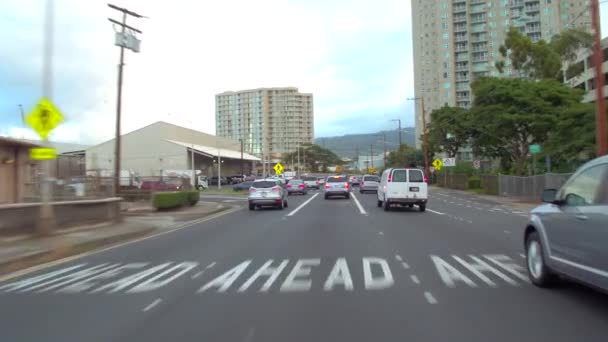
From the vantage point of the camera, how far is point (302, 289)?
25.7 ft

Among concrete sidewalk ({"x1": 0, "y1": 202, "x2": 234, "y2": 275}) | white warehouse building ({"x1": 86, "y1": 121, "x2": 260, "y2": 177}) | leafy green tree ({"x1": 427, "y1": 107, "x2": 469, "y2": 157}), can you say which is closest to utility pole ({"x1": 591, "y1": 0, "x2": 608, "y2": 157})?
concrete sidewalk ({"x1": 0, "y1": 202, "x2": 234, "y2": 275})

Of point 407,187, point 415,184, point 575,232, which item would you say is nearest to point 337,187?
point 407,187

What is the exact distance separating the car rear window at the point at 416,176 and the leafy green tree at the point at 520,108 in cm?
1935

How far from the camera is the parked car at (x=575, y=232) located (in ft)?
19.6

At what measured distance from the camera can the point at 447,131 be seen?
216 feet

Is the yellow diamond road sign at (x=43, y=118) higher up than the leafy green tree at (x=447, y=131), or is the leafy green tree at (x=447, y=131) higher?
the leafy green tree at (x=447, y=131)

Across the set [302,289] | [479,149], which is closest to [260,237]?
[302,289]

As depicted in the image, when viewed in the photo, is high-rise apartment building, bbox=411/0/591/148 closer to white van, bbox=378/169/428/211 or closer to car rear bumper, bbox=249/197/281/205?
car rear bumper, bbox=249/197/281/205

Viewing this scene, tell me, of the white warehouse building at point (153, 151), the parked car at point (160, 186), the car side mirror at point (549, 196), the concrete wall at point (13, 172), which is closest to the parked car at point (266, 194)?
the parked car at point (160, 186)

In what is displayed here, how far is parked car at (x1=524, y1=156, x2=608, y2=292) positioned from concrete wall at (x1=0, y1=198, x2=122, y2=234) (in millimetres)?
12336

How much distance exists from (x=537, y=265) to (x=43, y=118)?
448 inches

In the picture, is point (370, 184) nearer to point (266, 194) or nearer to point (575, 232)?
point (266, 194)

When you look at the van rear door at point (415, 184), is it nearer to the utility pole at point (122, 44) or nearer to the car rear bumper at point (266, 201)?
the car rear bumper at point (266, 201)

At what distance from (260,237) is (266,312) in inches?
321
